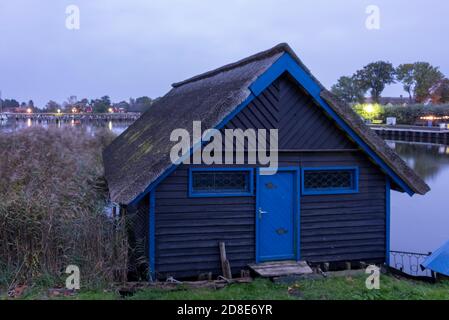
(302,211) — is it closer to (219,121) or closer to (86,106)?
(219,121)

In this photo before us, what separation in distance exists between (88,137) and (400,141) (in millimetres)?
43500

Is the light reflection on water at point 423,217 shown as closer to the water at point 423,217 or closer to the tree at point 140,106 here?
the water at point 423,217

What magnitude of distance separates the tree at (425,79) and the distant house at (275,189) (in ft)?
312

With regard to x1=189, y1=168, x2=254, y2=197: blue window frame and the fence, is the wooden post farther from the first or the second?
the fence

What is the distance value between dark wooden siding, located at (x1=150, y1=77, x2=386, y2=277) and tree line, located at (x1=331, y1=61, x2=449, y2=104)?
91698 millimetres

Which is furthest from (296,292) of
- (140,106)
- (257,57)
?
(140,106)

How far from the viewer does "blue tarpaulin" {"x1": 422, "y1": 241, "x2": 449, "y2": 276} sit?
931cm

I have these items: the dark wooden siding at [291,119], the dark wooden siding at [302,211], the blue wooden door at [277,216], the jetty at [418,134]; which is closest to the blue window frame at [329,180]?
the dark wooden siding at [302,211]

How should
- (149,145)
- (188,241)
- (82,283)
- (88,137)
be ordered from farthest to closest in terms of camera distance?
(88,137) < (149,145) < (188,241) < (82,283)

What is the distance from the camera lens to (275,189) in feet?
30.5

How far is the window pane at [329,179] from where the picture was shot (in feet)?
31.4

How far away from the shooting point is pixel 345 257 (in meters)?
9.72

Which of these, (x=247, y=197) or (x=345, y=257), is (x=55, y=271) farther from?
(x=345, y=257)
